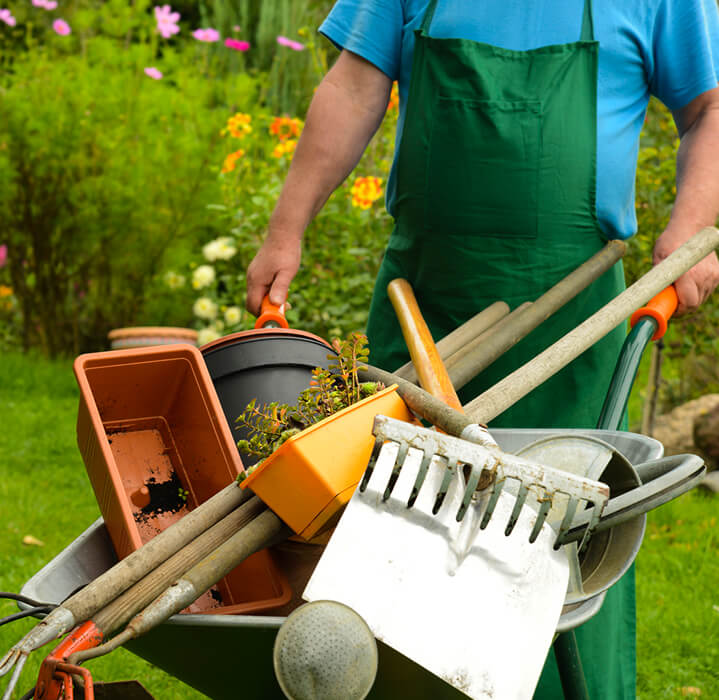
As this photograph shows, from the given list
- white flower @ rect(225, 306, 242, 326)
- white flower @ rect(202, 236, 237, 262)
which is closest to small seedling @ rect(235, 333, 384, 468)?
white flower @ rect(225, 306, 242, 326)

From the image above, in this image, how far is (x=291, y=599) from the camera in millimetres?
1066

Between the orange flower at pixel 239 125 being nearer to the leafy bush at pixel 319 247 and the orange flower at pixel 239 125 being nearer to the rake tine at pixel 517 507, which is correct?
the leafy bush at pixel 319 247

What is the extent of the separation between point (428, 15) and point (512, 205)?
0.36 metres

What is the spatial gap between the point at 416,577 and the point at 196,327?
3.61 m

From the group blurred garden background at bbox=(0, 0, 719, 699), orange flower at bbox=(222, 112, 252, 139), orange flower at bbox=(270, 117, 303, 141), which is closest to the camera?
blurred garden background at bbox=(0, 0, 719, 699)

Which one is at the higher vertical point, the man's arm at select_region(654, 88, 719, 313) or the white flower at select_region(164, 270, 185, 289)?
the man's arm at select_region(654, 88, 719, 313)

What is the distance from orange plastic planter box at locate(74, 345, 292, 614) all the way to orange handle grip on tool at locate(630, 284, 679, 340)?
740 mm

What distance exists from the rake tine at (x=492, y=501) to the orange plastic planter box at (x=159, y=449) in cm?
27

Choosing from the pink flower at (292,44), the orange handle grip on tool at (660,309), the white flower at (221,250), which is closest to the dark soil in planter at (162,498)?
the orange handle grip on tool at (660,309)

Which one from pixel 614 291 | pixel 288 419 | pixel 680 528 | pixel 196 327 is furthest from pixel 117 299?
pixel 288 419

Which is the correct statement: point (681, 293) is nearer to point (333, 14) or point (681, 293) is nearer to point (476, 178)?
point (476, 178)

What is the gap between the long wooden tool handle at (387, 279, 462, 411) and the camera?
1221 millimetres

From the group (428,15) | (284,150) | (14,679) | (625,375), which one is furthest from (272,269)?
(284,150)

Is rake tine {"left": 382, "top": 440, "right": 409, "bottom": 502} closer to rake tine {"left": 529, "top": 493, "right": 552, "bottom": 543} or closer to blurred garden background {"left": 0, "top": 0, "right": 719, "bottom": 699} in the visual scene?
rake tine {"left": 529, "top": 493, "right": 552, "bottom": 543}
